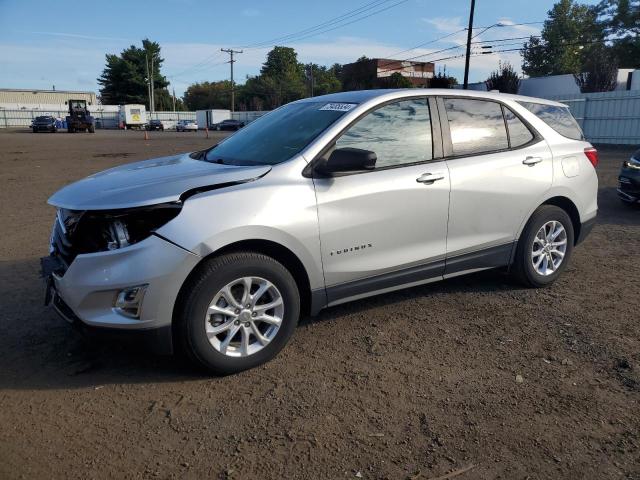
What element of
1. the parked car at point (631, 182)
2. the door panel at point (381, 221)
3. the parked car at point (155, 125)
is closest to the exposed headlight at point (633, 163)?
the parked car at point (631, 182)

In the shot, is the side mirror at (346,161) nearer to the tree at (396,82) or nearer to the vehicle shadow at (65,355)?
the vehicle shadow at (65,355)

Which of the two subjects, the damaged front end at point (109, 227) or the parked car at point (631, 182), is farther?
the parked car at point (631, 182)

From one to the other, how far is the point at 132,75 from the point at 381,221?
95355 millimetres

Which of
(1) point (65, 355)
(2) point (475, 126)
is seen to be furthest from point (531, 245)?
(1) point (65, 355)

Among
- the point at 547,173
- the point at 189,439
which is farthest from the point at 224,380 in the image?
the point at 547,173

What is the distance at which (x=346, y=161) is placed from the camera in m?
3.53

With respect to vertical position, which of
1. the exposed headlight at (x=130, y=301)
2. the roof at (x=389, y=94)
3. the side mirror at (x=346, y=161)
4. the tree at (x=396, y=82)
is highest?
the tree at (x=396, y=82)

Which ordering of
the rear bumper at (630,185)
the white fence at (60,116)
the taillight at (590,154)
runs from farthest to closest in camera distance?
1. the white fence at (60,116)
2. the rear bumper at (630,185)
3. the taillight at (590,154)

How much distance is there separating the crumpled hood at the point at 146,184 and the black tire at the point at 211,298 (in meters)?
0.49

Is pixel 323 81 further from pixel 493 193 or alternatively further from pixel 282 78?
pixel 493 193

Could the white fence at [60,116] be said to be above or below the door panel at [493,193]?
above

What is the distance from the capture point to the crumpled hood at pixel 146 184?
3.15 m

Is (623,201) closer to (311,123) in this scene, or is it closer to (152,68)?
(311,123)

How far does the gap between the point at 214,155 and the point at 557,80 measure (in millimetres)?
42516
